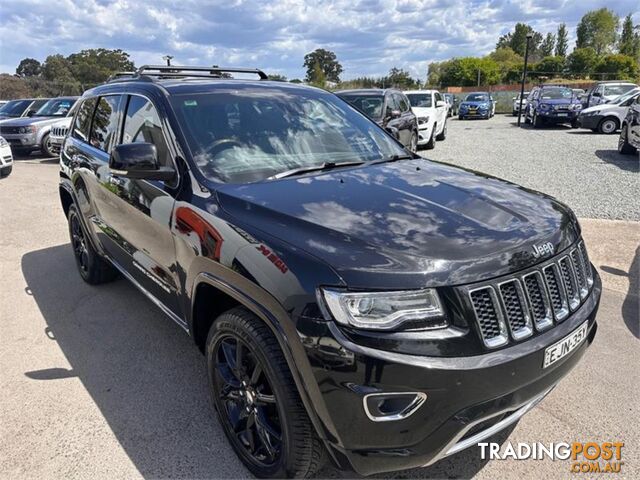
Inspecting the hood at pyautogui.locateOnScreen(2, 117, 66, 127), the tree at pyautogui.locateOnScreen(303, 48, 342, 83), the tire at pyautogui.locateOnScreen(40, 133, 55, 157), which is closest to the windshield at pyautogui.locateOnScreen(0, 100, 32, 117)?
the hood at pyautogui.locateOnScreen(2, 117, 66, 127)

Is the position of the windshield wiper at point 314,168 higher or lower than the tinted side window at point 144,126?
lower

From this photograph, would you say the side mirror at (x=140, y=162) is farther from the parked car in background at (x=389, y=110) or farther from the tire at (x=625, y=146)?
the tire at (x=625, y=146)

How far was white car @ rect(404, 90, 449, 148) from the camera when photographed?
46.1ft

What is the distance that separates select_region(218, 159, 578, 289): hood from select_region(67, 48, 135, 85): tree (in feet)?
176

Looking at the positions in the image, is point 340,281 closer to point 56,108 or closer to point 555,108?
point 56,108

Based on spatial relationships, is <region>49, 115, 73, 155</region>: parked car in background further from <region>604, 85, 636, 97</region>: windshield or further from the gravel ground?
<region>604, 85, 636, 97</region>: windshield

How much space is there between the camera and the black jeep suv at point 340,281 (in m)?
1.86

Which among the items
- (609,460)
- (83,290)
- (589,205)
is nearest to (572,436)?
(609,460)

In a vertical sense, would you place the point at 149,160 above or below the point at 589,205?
above

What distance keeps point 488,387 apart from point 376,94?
35.5 feet

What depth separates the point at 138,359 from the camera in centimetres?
355

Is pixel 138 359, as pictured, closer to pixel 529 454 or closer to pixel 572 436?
pixel 529 454

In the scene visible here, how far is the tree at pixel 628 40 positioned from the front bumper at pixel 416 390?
320 ft

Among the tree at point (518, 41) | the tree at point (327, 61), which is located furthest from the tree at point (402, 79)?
the tree at point (518, 41)
